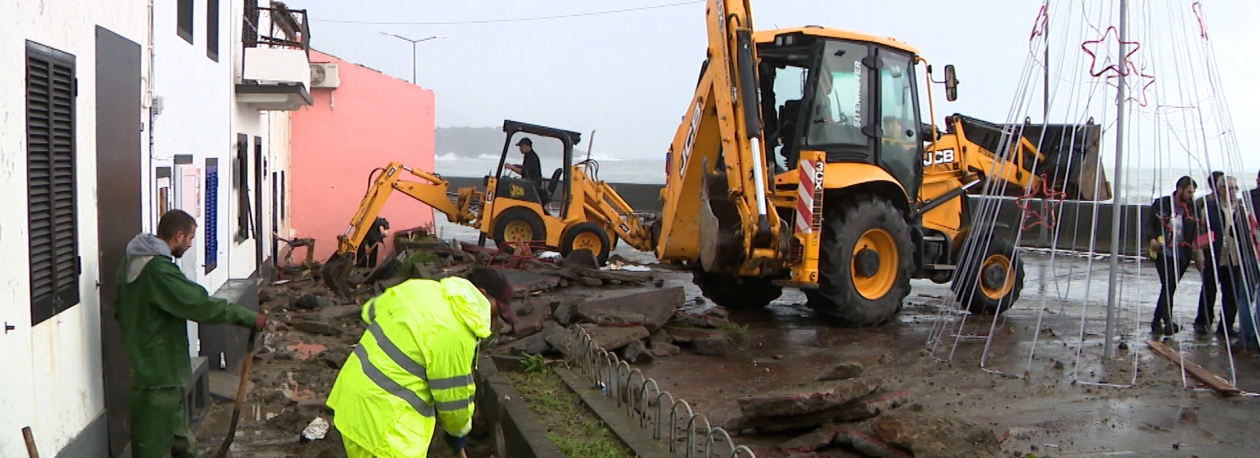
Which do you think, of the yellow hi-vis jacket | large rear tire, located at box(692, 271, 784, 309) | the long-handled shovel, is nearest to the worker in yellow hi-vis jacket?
the yellow hi-vis jacket

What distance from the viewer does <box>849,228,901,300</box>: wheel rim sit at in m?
10.9

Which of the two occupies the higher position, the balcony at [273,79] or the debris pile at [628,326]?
the balcony at [273,79]

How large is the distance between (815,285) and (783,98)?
2.06 meters

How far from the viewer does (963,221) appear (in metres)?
12.5

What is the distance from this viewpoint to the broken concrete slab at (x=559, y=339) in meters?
8.84

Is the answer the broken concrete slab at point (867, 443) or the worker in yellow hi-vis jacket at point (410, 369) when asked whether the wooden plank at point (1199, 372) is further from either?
the worker in yellow hi-vis jacket at point (410, 369)

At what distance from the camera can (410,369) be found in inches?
164

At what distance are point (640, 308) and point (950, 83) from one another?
389cm

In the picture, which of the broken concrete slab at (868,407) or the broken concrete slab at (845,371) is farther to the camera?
the broken concrete slab at (845,371)

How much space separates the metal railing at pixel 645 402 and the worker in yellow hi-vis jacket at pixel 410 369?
1572mm

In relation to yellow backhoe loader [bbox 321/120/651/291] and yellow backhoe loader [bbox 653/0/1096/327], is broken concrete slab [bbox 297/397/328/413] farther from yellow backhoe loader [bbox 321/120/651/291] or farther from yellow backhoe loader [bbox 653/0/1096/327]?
yellow backhoe loader [bbox 321/120/651/291]

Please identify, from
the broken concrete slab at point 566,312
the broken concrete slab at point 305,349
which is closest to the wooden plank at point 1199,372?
the broken concrete slab at point 566,312

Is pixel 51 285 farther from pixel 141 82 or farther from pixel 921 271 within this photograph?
pixel 921 271

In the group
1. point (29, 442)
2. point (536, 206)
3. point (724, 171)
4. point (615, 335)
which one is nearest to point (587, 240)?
point (536, 206)
